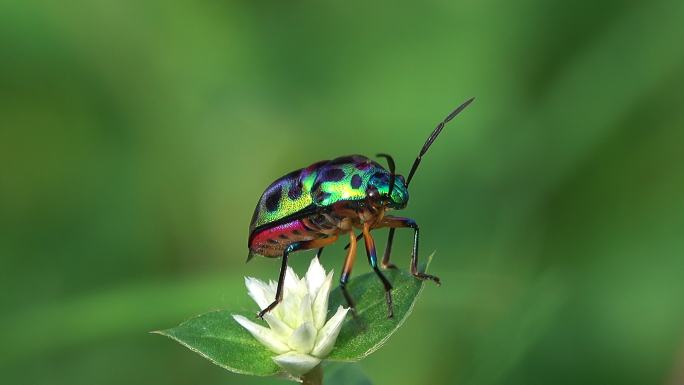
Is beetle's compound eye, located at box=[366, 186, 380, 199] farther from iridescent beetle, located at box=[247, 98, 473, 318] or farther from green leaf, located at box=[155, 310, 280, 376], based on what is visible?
green leaf, located at box=[155, 310, 280, 376]

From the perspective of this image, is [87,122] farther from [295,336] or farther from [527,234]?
[295,336]

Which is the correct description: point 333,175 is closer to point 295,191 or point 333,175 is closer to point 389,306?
point 295,191

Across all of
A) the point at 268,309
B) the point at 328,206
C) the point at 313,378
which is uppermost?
the point at 328,206

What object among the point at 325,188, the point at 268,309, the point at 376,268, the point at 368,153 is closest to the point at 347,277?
the point at 376,268

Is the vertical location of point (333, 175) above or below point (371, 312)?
above

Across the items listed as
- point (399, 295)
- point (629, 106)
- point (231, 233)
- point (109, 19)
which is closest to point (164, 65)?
point (109, 19)

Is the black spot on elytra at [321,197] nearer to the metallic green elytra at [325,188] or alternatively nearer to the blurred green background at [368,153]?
the metallic green elytra at [325,188]
